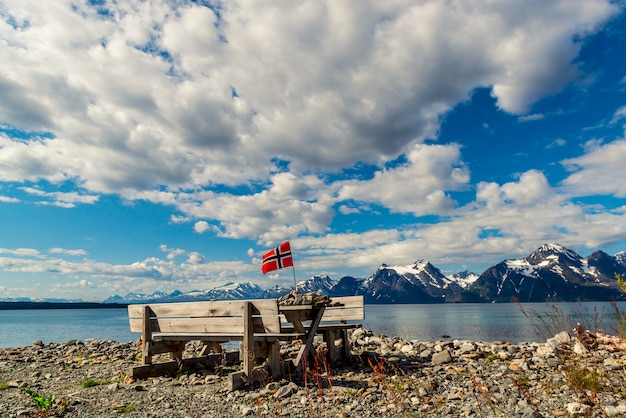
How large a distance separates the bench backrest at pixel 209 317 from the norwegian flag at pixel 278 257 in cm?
183

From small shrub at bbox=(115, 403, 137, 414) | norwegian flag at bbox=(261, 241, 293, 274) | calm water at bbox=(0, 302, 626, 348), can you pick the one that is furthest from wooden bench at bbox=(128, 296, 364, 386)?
calm water at bbox=(0, 302, 626, 348)

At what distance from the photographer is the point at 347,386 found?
8.41m

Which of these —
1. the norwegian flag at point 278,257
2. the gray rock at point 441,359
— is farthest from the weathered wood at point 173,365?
the gray rock at point 441,359

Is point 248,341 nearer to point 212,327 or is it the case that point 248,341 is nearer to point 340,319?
point 212,327

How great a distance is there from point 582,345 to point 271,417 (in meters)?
9.45

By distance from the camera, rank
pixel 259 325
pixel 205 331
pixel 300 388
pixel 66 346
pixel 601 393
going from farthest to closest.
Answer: pixel 66 346
pixel 205 331
pixel 259 325
pixel 300 388
pixel 601 393

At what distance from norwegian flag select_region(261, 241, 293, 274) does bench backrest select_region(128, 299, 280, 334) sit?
1826 millimetres

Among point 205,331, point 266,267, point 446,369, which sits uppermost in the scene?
point 266,267

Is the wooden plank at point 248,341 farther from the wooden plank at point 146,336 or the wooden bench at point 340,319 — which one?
the wooden plank at point 146,336

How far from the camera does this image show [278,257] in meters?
11.4

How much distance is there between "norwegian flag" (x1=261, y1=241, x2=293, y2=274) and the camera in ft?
37.2

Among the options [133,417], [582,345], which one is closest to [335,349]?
[133,417]

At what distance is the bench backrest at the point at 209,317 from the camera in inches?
353

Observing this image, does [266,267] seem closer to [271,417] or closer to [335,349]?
[335,349]
